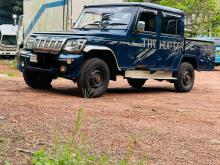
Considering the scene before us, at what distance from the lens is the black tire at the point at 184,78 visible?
38.7ft

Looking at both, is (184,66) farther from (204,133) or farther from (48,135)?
(48,135)

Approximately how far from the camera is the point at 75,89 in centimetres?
1113

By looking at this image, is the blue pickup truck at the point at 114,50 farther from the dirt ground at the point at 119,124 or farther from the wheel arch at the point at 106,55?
the dirt ground at the point at 119,124

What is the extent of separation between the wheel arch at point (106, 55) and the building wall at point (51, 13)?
674cm

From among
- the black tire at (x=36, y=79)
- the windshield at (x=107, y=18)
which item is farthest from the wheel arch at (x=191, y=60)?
the black tire at (x=36, y=79)

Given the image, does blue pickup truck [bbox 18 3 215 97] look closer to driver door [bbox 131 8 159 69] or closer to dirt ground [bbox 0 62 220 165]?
driver door [bbox 131 8 159 69]

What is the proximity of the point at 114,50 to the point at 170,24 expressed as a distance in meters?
2.20

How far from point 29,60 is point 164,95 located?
10.4 feet

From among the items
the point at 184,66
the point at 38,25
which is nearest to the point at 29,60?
the point at 184,66

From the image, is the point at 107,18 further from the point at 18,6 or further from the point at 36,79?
the point at 18,6

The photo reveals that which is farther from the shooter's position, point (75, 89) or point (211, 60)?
point (211, 60)

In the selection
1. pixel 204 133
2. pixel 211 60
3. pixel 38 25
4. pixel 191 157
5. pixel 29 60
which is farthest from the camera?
pixel 38 25

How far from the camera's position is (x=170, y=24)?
11.4m

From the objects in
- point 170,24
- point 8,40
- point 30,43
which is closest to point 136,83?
point 170,24
